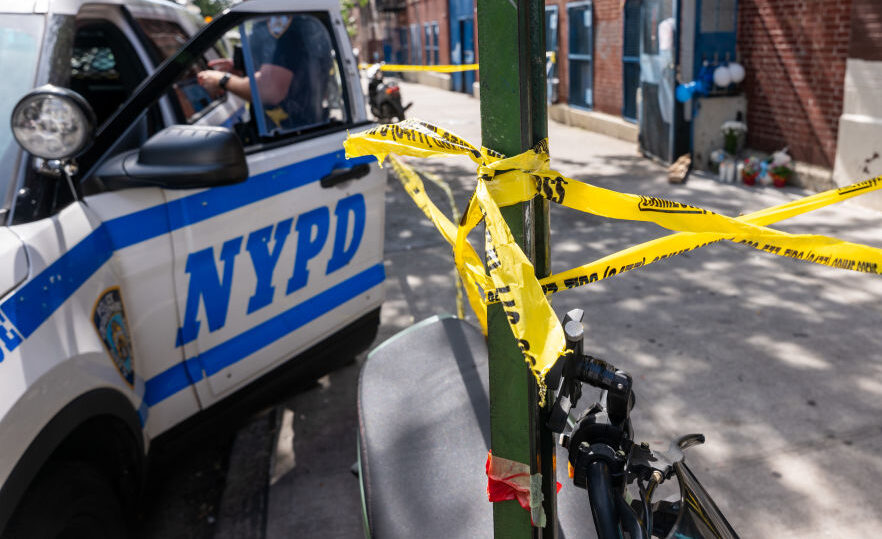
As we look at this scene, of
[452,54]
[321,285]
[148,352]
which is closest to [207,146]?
[148,352]

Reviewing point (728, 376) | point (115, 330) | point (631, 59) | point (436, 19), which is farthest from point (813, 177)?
point (436, 19)

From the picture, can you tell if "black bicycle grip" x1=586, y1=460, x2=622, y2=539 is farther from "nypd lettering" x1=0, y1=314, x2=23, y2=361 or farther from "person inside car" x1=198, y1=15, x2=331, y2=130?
"person inside car" x1=198, y1=15, x2=331, y2=130

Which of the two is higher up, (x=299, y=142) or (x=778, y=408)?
(x=299, y=142)

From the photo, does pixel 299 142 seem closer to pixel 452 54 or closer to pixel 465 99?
pixel 465 99

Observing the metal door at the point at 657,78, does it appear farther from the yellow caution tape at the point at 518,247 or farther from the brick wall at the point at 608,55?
the yellow caution tape at the point at 518,247

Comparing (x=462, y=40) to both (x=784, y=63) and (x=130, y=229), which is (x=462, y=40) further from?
(x=130, y=229)

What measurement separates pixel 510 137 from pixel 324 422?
2809 mm

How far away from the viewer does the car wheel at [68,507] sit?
6.08ft

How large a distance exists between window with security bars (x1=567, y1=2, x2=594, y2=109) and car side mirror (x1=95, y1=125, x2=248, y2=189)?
40.0 feet

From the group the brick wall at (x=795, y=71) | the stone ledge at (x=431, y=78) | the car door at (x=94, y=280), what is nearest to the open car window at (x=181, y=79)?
the car door at (x=94, y=280)

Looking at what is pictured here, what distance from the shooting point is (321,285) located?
333 cm

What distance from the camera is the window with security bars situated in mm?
13734

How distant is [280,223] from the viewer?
3082 millimetres

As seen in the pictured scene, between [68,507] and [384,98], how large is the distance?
13048 mm
